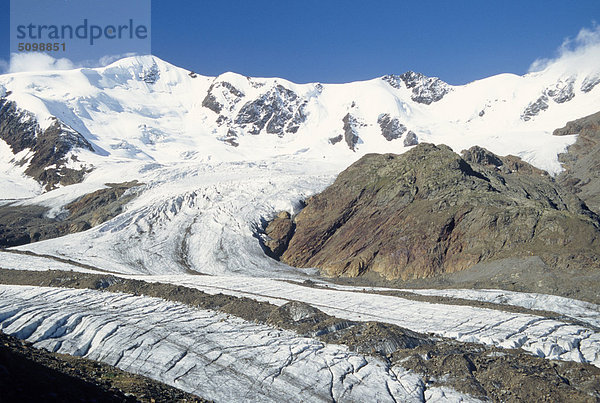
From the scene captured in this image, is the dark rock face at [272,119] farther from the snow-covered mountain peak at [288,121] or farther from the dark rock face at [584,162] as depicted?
the dark rock face at [584,162]

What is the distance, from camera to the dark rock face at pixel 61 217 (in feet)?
216

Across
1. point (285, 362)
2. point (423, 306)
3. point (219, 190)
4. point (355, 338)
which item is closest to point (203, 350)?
point (285, 362)

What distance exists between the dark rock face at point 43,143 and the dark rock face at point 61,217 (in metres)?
25.5

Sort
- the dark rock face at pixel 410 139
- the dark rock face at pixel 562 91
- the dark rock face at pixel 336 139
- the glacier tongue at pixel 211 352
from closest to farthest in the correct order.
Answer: the glacier tongue at pixel 211 352 < the dark rock face at pixel 410 139 < the dark rock face at pixel 562 91 < the dark rock face at pixel 336 139

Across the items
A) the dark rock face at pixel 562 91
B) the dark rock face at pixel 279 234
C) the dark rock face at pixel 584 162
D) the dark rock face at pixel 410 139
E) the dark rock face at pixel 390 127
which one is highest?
the dark rock face at pixel 562 91

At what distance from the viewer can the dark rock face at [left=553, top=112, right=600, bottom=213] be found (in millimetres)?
82819

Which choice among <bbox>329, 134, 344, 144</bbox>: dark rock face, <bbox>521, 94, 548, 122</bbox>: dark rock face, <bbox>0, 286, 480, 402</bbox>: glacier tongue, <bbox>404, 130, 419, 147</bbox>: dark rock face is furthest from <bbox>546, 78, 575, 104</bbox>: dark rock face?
<bbox>0, 286, 480, 402</bbox>: glacier tongue

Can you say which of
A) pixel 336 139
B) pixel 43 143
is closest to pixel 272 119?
pixel 336 139

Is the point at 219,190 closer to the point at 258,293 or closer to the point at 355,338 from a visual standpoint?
the point at 258,293

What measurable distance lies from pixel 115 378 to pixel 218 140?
546 feet

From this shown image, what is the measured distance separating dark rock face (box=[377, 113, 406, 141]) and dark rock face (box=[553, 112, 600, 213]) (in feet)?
188

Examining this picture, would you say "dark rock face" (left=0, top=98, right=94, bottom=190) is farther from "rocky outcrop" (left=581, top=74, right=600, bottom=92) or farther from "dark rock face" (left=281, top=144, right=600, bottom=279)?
"rocky outcrop" (left=581, top=74, right=600, bottom=92)

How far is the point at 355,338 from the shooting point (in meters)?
21.3

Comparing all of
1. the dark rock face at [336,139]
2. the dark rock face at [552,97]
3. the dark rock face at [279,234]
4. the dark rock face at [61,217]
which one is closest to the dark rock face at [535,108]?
the dark rock face at [552,97]
